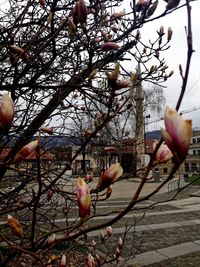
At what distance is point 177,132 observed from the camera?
0.79 metres

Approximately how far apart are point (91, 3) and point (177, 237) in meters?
6.05

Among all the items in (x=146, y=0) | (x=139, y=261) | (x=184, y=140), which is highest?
(x=146, y=0)

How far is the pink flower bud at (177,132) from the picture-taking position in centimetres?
78

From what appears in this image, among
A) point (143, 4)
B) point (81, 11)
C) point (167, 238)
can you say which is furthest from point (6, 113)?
point (167, 238)

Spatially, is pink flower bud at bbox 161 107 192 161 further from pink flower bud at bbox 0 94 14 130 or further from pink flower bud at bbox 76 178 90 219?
pink flower bud at bbox 0 94 14 130

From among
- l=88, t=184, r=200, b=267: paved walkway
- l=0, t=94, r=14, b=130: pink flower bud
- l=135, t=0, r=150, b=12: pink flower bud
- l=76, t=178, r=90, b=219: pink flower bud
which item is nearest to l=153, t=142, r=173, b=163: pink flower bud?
l=76, t=178, r=90, b=219: pink flower bud

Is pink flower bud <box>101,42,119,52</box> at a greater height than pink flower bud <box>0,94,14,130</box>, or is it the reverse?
pink flower bud <box>101,42,119,52</box>

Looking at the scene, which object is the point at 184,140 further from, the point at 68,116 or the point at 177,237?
the point at 177,237

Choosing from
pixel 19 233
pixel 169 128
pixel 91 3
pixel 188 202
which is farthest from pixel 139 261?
pixel 188 202

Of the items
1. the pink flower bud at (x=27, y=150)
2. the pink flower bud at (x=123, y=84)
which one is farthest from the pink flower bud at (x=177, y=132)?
the pink flower bud at (x=27, y=150)

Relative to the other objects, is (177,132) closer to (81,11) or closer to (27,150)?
(27,150)

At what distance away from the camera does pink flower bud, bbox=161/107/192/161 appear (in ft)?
2.57

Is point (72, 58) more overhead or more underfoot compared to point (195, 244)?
more overhead

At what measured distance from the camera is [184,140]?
2.57 feet
